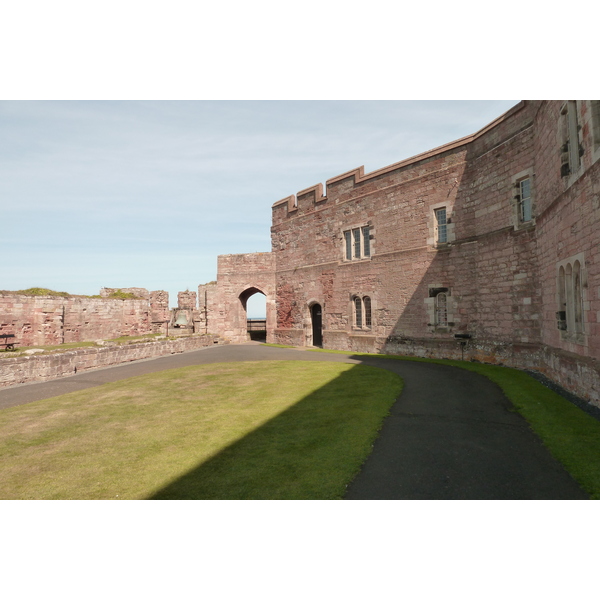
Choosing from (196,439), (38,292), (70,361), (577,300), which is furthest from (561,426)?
(38,292)

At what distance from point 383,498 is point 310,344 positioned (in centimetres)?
1895

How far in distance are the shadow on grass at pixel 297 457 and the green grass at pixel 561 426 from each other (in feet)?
8.37

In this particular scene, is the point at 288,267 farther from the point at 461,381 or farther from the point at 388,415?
the point at 388,415

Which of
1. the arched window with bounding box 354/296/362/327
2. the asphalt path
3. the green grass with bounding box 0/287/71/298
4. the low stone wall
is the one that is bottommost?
the asphalt path

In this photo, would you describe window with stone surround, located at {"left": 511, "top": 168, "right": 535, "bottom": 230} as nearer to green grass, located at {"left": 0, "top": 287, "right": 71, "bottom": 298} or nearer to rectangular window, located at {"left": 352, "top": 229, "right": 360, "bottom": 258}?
rectangular window, located at {"left": 352, "top": 229, "right": 360, "bottom": 258}

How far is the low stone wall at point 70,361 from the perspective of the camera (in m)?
11.0

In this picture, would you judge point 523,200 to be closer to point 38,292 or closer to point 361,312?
point 361,312

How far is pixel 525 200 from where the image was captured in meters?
12.3

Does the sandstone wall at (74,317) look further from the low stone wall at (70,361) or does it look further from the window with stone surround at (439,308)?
the window with stone surround at (439,308)

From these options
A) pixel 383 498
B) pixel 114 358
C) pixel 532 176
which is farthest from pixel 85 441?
pixel 532 176

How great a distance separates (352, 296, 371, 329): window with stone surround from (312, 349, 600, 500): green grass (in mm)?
8840

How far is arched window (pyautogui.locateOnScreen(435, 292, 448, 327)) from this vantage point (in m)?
15.5

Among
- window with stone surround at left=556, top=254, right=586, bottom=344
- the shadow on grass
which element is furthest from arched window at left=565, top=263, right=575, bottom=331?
the shadow on grass

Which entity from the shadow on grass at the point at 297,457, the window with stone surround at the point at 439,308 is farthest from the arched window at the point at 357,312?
the shadow on grass at the point at 297,457
